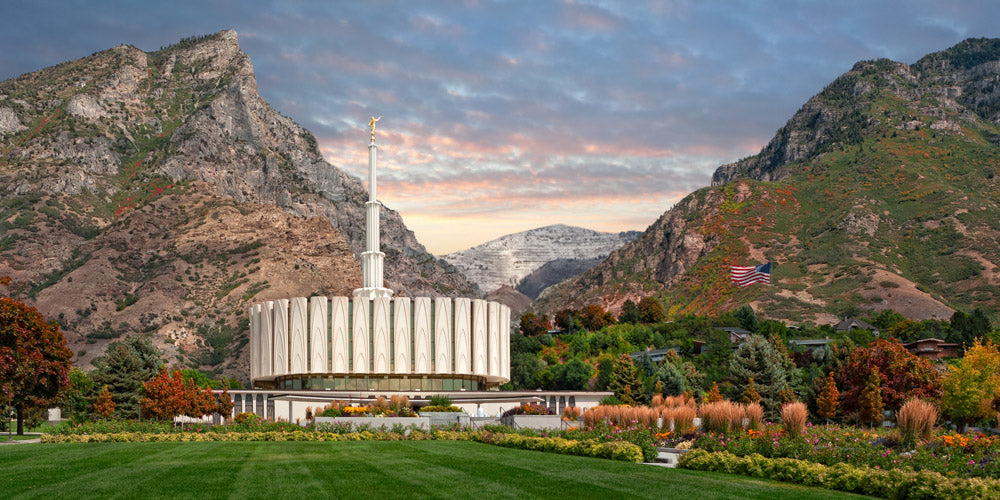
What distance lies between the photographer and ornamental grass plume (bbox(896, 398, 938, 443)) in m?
21.4

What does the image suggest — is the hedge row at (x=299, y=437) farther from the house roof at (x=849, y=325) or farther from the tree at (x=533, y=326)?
the tree at (x=533, y=326)

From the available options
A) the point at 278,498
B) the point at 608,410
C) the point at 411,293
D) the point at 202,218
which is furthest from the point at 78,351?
the point at 278,498

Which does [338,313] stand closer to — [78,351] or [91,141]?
[78,351]

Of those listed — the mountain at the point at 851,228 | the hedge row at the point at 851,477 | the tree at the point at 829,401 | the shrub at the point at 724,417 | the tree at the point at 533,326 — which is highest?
the mountain at the point at 851,228

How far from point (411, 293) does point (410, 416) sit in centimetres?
15909

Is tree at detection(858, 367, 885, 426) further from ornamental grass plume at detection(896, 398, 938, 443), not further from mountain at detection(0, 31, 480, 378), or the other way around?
mountain at detection(0, 31, 480, 378)

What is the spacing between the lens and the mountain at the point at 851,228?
4963 inches

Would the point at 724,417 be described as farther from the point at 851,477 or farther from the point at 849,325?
the point at 849,325

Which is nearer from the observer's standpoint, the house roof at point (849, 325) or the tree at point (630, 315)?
the house roof at point (849, 325)

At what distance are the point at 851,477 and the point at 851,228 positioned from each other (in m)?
130

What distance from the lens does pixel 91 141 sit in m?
171

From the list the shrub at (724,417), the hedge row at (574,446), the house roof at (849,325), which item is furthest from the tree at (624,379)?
the shrub at (724,417)

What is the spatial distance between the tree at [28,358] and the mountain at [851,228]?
259 feet

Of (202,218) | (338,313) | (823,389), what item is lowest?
(823,389)
